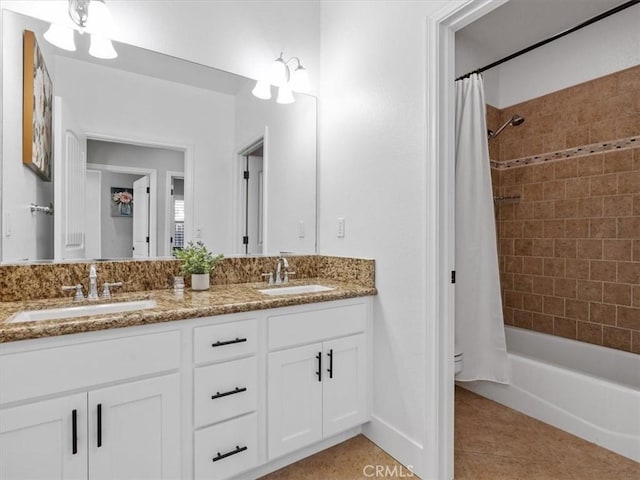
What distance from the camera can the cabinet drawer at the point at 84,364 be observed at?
111cm

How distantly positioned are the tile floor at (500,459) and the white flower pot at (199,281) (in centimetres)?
92

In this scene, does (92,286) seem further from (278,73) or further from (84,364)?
(278,73)

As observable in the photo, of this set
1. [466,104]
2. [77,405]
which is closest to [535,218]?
[466,104]

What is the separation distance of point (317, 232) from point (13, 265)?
152cm

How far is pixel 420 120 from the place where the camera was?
5.57ft

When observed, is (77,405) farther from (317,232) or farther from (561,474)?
(561,474)

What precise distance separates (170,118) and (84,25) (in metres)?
0.50

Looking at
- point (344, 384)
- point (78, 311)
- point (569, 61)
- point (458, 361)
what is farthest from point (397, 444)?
point (569, 61)

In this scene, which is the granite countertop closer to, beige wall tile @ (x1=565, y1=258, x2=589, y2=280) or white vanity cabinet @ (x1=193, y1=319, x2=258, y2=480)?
white vanity cabinet @ (x1=193, y1=319, x2=258, y2=480)

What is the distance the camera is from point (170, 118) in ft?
6.31

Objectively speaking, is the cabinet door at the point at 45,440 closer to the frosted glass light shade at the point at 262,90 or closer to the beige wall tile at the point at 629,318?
the frosted glass light shade at the point at 262,90

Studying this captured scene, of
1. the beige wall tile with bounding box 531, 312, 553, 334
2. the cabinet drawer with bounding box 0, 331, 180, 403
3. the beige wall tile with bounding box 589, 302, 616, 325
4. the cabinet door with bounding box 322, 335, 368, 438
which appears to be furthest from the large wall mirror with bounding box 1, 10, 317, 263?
the beige wall tile with bounding box 589, 302, 616, 325

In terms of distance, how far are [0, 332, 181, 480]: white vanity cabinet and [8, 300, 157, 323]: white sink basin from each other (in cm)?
18

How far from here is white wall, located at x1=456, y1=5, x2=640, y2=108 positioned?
233 centimetres
